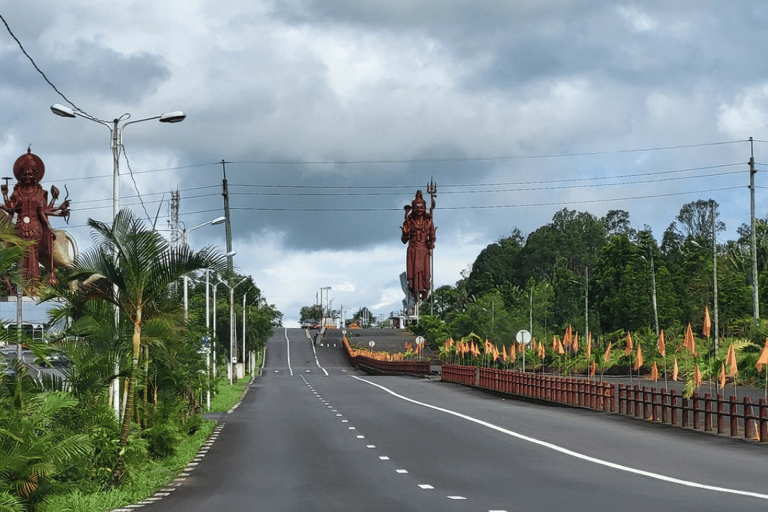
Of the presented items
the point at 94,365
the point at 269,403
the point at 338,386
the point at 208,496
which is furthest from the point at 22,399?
the point at 338,386

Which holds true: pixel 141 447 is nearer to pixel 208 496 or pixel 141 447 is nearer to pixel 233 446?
pixel 208 496

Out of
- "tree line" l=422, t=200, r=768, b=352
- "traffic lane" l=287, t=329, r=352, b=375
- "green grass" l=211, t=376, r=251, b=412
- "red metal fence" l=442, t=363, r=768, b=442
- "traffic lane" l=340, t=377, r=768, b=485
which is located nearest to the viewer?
"traffic lane" l=340, t=377, r=768, b=485

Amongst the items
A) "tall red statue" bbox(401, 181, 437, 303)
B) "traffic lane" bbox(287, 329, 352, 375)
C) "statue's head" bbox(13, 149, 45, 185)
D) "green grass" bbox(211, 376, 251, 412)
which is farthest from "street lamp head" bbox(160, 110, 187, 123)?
"tall red statue" bbox(401, 181, 437, 303)

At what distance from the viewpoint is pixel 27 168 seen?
163 ft

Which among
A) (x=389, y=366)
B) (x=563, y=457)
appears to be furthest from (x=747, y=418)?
(x=389, y=366)

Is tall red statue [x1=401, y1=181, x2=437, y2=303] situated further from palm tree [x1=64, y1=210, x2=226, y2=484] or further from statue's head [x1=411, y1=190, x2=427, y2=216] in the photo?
palm tree [x1=64, y1=210, x2=226, y2=484]

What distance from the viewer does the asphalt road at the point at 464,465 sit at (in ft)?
51.4

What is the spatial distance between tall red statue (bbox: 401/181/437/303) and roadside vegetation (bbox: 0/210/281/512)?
94.2 metres

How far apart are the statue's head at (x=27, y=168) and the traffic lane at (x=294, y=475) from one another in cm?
1898

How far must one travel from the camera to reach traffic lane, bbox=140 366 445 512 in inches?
624

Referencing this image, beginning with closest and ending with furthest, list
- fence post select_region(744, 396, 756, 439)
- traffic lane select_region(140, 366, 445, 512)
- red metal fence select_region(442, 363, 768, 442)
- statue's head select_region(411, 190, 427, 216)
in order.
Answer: traffic lane select_region(140, 366, 445, 512)
fence post select_region(744, 396, 756, 439)
red metal fence select_region(442, 363, 768, 442)
statue's head select_region(411, 190, 427, 216)

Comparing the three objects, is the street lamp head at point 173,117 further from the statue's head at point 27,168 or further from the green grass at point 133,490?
the statue's head at point 27,168

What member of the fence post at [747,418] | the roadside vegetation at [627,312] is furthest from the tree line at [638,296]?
the fence post at [747,418]

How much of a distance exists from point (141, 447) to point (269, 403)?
3166 cm
